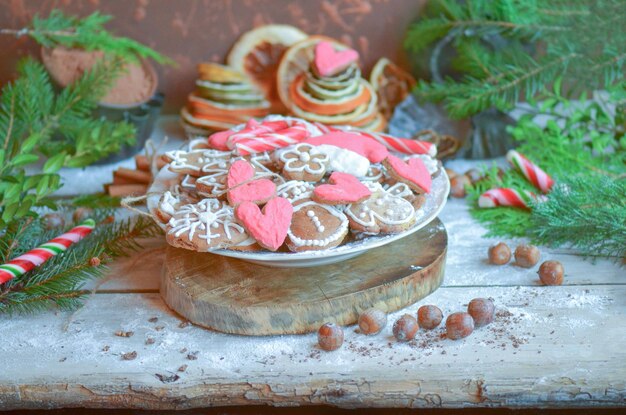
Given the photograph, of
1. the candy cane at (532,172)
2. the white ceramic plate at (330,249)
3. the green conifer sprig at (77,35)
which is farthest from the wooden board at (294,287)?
the green conifer sprig at (77,35)

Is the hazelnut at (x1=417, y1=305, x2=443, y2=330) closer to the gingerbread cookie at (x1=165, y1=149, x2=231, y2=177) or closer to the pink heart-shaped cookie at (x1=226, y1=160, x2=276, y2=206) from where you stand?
the pink heart-shaped cookie at (x1=226, y1=160, x2=276, y2=206)

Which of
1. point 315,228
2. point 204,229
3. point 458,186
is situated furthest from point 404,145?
point 204,229

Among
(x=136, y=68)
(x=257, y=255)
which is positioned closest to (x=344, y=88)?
(x=136, y=68)

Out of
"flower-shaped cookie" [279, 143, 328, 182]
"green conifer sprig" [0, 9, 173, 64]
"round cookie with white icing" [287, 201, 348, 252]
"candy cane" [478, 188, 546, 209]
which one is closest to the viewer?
"round cookie with white icing" [287, 201, 348, 252]

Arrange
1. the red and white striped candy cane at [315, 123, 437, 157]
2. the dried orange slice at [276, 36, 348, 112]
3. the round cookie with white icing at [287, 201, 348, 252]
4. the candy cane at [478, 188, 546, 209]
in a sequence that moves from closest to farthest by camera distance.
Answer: the round cookie with white icing at [287, 201, 348, 252]
the red and white striped candy cane at [315, 123, 437, 157]
the candy cane at [478, 188, 546, 209]
the dried orange slice at [276, 36, 348, 112]

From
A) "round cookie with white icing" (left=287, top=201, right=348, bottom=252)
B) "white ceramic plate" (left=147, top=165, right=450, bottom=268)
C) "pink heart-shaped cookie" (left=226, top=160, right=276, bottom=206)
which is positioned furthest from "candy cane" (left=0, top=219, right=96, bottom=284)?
"round cookie with white icing" (left=287, top=201, right=348, bottom=252)

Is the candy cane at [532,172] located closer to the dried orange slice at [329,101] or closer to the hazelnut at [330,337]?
the dried orange slice at [329,101]
